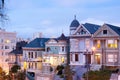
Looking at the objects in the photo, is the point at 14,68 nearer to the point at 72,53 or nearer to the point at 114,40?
the point at 72,53

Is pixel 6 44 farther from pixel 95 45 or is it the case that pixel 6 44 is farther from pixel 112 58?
pixel 112 58

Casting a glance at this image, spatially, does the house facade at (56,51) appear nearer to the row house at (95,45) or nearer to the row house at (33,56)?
the row house at (33,56)

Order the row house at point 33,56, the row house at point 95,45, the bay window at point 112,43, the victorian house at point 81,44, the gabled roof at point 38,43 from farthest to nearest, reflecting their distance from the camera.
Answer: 1. the gabled roof at point 38,43
2. the row house at point 33,56
3. the victorian house at point 81,44
4. the bay window at point 112,43
5. the row house at point 95,45

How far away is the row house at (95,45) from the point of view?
4350cm

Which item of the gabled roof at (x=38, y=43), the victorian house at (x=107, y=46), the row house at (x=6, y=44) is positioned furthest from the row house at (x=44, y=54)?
the row house at (x=6, y=44)

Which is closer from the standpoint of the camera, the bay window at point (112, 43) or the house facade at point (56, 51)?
the bay window at point (112, 43)

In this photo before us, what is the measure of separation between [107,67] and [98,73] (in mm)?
6865

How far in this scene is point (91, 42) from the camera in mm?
46281

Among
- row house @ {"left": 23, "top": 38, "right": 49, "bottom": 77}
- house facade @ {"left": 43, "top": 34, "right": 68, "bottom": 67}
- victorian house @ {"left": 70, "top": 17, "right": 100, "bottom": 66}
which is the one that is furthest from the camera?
row house @ {"left": 23, "top": 38, "right": 49, "bottom": 77}

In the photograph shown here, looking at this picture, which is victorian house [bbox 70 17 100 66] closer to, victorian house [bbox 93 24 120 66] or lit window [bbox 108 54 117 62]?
victorian house [bbox 93 24 120 66]

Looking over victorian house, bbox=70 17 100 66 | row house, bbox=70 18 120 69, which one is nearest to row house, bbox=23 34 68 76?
row house, bbox=70 18 120 69

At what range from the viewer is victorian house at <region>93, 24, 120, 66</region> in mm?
43312

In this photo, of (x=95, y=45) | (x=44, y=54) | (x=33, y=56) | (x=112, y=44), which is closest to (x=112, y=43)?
(x=112, y=44)

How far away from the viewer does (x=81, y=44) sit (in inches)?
1865
